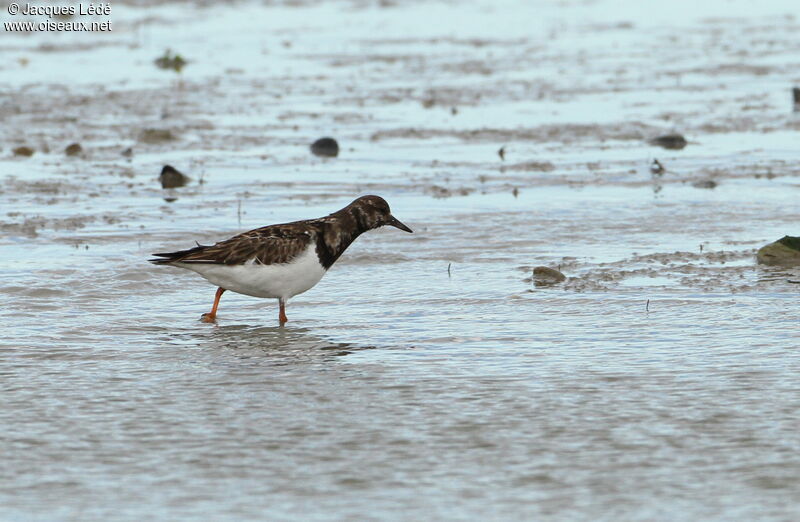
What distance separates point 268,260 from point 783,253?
16.2 ft

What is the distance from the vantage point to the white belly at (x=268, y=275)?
1105 centimetres

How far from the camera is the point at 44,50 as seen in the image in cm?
3181

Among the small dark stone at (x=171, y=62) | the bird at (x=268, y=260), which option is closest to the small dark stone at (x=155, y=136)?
the small dark stone at (x=171, y=62)

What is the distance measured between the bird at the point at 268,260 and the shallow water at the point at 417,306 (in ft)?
1.09

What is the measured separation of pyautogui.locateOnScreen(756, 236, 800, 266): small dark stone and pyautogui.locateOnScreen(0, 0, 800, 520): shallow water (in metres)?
0.16

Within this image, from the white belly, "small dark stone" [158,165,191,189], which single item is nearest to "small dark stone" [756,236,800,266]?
the white belly

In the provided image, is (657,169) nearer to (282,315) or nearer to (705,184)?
(705,184)

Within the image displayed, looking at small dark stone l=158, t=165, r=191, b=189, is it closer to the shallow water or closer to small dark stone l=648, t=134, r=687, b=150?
the shallow water

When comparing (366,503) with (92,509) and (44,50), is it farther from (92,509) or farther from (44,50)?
(44,50)

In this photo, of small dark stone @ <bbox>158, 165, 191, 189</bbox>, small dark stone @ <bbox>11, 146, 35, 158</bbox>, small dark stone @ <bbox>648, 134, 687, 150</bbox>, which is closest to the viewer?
small dark stone @ <bbox>158, 165, 191, 189</bbox>

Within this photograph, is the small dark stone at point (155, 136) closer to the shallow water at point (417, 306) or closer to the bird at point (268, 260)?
the shallow water at point (417, 306)

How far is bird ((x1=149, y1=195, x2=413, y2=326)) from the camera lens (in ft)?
36.3

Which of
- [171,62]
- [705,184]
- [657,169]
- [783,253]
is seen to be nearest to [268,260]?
[783,253]

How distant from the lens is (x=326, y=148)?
1977cm
